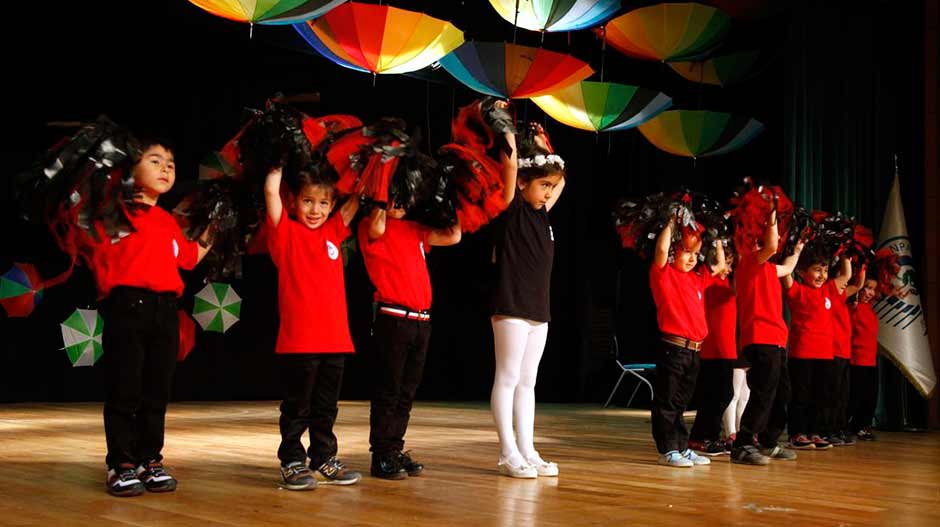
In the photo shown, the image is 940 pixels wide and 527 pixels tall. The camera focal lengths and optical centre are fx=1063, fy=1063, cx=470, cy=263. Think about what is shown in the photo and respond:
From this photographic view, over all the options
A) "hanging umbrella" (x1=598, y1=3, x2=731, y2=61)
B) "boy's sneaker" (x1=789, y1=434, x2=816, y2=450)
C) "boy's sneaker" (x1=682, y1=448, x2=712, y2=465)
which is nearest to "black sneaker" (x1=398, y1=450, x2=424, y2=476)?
"boy's sneaker" (x1=682, y1=448, x2=712, y2=465)

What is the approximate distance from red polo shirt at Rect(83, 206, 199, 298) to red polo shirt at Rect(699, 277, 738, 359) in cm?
295

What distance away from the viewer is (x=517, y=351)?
13.6ft

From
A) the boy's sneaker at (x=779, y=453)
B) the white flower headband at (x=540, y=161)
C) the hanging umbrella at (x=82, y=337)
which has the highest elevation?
the white flower headband at (x=540, y=161)

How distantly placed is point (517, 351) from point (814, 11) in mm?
5226

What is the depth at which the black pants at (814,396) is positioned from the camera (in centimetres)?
615

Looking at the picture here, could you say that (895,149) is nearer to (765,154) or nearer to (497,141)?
(765,154)

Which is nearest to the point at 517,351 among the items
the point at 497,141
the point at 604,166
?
the point at 497,141

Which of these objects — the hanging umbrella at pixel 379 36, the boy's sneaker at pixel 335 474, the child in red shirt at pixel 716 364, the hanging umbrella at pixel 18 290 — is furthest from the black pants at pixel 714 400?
the hanging umbrella at pixel 18 290

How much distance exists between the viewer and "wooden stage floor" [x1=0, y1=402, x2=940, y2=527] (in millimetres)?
3115

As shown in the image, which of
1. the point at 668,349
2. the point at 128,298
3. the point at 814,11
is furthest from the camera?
the point at 814,11

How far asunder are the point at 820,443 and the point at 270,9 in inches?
158

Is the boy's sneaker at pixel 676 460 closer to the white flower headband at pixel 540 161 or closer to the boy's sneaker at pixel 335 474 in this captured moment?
the white flower headband at pixel 540 161

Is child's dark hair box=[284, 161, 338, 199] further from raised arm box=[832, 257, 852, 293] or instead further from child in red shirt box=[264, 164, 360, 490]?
raised arm box=[832, 257, 852, 293]

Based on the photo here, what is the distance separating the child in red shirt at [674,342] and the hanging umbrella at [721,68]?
4179mm
